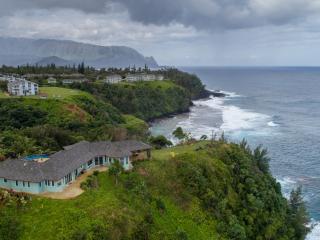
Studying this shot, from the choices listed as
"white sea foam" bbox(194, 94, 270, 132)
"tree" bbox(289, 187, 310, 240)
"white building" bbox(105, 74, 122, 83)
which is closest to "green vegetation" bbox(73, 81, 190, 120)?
"white building" bbox(105, 74, 122, 83)

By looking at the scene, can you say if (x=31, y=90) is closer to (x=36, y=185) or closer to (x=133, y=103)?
(x=133, y=103)

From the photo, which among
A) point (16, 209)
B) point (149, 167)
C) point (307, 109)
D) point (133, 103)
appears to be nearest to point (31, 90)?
point (133, 103)

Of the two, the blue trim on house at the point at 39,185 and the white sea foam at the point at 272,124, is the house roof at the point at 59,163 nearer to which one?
the blue trim on house at the point at 39,185

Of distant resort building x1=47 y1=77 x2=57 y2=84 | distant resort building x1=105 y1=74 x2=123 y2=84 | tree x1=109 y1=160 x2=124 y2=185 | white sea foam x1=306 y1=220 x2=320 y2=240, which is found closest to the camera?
tree x1=109 y1=160 x2=124 y2=185

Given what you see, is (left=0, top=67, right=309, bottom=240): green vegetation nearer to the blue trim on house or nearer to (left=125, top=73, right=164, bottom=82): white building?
the blue trim on house

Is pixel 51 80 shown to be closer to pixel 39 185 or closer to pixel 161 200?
pixel 39 185

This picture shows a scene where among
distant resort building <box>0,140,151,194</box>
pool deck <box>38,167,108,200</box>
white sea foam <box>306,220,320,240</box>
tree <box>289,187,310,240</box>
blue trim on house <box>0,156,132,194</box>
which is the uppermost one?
distant resort building <box>0,140,151,194</box>
